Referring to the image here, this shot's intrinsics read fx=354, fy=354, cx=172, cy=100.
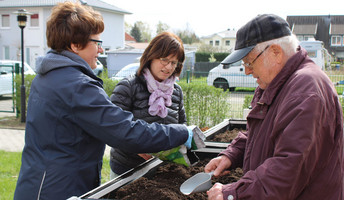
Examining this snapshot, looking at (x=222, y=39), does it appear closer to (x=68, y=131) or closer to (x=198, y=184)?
(x=198, y=184)

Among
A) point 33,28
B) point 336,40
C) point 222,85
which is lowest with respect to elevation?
point 222,85

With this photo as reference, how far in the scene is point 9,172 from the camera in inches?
225

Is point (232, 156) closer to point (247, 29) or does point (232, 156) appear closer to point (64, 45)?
point (247, 29)

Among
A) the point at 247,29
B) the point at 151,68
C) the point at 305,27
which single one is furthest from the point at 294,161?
the point at 305,27

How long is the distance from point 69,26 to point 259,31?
1056 millimetres

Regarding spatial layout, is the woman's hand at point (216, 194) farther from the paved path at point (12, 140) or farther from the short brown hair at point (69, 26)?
the paved path at point (12, 140)

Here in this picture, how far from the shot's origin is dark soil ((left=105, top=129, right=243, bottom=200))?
7.51ft

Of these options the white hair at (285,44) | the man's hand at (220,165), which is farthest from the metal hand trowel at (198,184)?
the white hair at (285,44)

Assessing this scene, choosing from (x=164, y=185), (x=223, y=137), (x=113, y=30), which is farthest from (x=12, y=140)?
(x=113, y=30)

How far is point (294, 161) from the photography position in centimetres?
144

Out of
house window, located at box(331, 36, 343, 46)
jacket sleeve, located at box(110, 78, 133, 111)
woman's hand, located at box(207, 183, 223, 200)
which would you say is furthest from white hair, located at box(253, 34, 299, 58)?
house window, located at box(331, 36, 343, 46)

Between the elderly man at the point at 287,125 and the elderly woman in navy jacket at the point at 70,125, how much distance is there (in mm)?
587

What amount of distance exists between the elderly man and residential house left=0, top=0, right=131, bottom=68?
29.8 meters

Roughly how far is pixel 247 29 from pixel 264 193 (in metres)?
0.81
